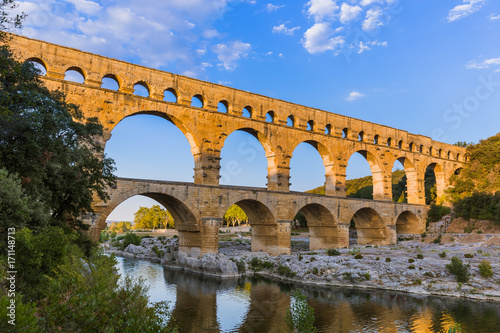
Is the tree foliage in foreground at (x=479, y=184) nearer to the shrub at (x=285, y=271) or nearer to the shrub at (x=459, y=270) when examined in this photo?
the shrub at (x=459, y=270)

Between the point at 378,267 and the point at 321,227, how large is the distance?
10.1 metres

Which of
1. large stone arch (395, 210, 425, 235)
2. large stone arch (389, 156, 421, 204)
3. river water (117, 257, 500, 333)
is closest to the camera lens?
river water (117, 257, 500, 333)

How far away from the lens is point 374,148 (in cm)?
3575

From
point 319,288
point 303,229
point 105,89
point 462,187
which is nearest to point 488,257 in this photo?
point 319,288

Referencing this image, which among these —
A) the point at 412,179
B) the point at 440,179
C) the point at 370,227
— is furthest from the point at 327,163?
the point at 440,179

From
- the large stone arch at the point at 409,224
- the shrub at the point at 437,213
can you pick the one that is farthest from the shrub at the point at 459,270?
the shrub at the point at 437,213

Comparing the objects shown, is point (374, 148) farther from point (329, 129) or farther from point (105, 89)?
point (105, 89)

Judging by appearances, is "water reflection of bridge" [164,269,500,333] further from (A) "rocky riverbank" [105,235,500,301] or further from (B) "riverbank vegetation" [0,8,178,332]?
(B) "riverbank vegetation" [0,8,178,332]

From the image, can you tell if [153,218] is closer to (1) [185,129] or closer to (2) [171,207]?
(2) [171,207]

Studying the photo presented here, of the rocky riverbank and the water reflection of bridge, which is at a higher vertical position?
the rocky riverbank

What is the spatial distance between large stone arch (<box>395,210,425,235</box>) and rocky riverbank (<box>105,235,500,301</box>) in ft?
29.4

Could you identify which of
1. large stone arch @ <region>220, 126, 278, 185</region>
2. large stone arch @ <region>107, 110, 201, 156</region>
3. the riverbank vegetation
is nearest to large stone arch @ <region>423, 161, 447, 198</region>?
large stone arch @ <region>220, 126, 278, 185</region>

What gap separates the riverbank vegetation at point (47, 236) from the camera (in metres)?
5.67

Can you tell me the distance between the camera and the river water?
13.1 metres
